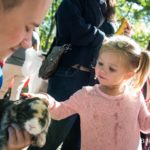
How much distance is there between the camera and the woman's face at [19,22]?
1.23 metres

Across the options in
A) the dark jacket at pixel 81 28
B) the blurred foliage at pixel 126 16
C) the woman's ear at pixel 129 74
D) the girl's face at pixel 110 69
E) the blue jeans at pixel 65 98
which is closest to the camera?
the girl's face at pixel 110 69

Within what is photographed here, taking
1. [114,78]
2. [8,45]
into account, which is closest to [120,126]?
[114,78]

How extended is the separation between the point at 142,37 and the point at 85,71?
23845 mm

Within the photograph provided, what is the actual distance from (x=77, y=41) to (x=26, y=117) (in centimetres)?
273

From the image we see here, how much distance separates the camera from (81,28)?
4.36m

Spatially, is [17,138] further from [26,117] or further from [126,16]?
[126,16]

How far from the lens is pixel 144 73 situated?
434 cm

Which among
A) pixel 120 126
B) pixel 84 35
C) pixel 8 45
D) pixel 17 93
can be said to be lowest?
pixel 17 93

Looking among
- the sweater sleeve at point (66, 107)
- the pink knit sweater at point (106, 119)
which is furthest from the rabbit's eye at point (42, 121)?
the pink knit sweater at point (106, 119)

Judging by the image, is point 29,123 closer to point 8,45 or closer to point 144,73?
point 8,45

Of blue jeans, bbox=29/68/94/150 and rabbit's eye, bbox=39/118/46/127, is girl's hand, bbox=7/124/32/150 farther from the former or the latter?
blue jeans, bbox=29/68/94/150

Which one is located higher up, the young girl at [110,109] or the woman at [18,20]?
the woman at [18,20]

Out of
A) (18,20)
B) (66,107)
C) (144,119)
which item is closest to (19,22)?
(18,20)

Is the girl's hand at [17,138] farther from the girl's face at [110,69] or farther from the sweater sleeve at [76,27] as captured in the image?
the sweater sleeve at [76,27]
